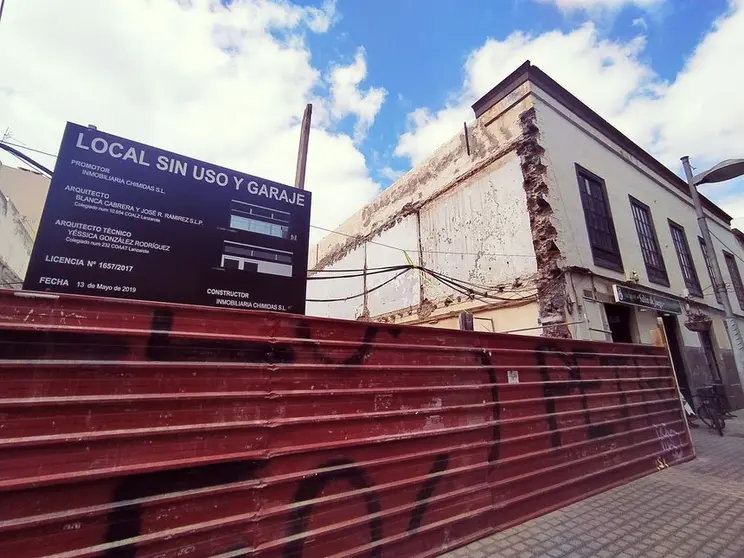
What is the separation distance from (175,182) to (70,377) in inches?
78.1

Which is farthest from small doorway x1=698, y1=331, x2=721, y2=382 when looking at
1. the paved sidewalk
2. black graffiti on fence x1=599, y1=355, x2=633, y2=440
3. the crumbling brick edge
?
black graffiti on fence x1=599, y1=355, x2=633, y2=440

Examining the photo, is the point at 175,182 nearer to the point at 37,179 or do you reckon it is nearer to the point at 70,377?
the point at 70,377

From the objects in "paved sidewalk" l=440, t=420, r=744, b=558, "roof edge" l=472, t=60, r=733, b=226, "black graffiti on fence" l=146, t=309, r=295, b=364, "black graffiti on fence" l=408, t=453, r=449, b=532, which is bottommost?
"paved sidewalk" l=440, t=420, r=744, b=558

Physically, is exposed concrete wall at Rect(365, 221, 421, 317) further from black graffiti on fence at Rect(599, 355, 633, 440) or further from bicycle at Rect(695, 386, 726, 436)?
bicycle at Rect(695, 386, 726, 436)

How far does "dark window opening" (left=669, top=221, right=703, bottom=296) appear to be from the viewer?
12.6 metres

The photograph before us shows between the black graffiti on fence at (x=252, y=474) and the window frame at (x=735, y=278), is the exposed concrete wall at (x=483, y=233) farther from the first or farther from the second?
the window frame at (x=735, y=278)

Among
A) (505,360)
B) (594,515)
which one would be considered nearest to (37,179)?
(505,360)

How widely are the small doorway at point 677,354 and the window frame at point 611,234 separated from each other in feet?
8.73

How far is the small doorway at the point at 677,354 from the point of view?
33.7 feet

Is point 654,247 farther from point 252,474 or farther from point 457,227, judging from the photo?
point 252,474

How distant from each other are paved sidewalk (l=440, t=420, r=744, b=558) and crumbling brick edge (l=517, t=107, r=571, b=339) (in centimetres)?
328

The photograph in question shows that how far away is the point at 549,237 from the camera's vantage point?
26.7 ft

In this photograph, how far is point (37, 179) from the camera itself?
18.0m

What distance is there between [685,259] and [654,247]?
275 centimetres
